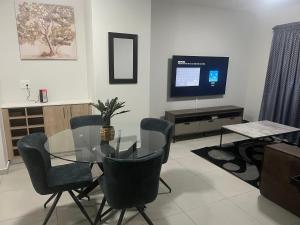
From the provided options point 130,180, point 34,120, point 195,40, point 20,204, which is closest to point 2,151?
point 34,120

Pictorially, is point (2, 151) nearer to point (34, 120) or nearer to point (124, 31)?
point (34, 120)

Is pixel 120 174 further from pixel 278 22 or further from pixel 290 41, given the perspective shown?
pixel 278 22

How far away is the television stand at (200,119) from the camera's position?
14.4 ft

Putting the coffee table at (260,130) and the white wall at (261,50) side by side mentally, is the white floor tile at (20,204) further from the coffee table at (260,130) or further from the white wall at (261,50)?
the white wall at (261,50)

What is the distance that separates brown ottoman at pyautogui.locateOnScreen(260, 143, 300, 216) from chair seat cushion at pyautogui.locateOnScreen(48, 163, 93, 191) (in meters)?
1.97

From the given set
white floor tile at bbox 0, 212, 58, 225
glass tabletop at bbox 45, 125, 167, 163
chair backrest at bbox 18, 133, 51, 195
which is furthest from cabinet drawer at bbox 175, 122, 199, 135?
chair backrest at bbox 18, 133, 51, 195

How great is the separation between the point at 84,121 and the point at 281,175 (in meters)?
2.45

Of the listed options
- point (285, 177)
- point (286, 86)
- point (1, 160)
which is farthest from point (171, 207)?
point (286, 86)

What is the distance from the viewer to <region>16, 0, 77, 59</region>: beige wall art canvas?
338cm

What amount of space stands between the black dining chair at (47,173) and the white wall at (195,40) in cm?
251

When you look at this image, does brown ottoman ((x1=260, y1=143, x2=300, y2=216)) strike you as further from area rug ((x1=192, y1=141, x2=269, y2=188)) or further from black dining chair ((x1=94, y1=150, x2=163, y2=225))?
black dining chair ((x1=94, y1=150, x2=163, y2=225))

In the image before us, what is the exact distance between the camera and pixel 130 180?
1.73 metres

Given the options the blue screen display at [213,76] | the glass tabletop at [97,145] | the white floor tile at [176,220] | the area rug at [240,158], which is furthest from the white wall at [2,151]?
the blue screen display at [213,76]

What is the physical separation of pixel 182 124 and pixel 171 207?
215 centimetres
